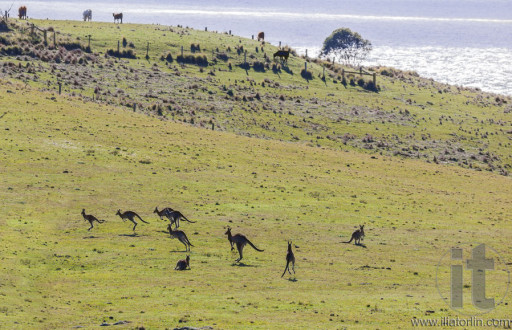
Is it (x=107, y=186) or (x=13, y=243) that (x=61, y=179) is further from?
(x=13, y=243)

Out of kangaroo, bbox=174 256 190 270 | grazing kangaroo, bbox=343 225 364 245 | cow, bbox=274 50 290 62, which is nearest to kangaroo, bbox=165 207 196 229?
kangaroo, bbox=174 256 190 270

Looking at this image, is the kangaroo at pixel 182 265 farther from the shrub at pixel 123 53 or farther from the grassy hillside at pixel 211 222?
the shrub at pixel 123 53

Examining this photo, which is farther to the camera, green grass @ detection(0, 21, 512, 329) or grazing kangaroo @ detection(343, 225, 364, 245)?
grazing kangaroo @ detection(343, 225, 364, 245)

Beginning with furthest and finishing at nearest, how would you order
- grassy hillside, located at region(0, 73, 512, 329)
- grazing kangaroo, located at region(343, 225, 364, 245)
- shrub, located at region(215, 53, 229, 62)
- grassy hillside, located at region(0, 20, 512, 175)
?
1. shrub, located at region(215, 53, 229, 62)
2. grassy hillside, located at region(0, 20, 512, 175)
3. grazing kangaroo, located at region(343, 225, 364, 245)
4. grassy hillside, located at region(0, 73, 512, 329)

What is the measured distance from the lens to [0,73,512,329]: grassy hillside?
29578 mm

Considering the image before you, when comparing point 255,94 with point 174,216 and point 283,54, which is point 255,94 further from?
point 174,216

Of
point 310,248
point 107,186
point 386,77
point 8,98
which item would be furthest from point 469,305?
point 386,77

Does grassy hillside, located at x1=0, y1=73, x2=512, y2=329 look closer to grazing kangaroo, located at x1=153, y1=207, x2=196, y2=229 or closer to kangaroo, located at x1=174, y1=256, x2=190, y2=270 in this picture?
kangaroo, located at x1=174, y1=256, x2=190, y2=270

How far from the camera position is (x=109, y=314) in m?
28.3

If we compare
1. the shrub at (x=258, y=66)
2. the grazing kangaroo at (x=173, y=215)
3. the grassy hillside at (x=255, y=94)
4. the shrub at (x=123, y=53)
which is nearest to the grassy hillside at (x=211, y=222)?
the grazing kangaroo at (x=173, y=215)

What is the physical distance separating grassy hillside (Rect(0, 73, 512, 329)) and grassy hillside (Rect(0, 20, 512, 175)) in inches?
283

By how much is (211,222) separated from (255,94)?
5237 cm

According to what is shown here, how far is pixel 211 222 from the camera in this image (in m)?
44.2

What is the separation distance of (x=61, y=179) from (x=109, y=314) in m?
25.0
